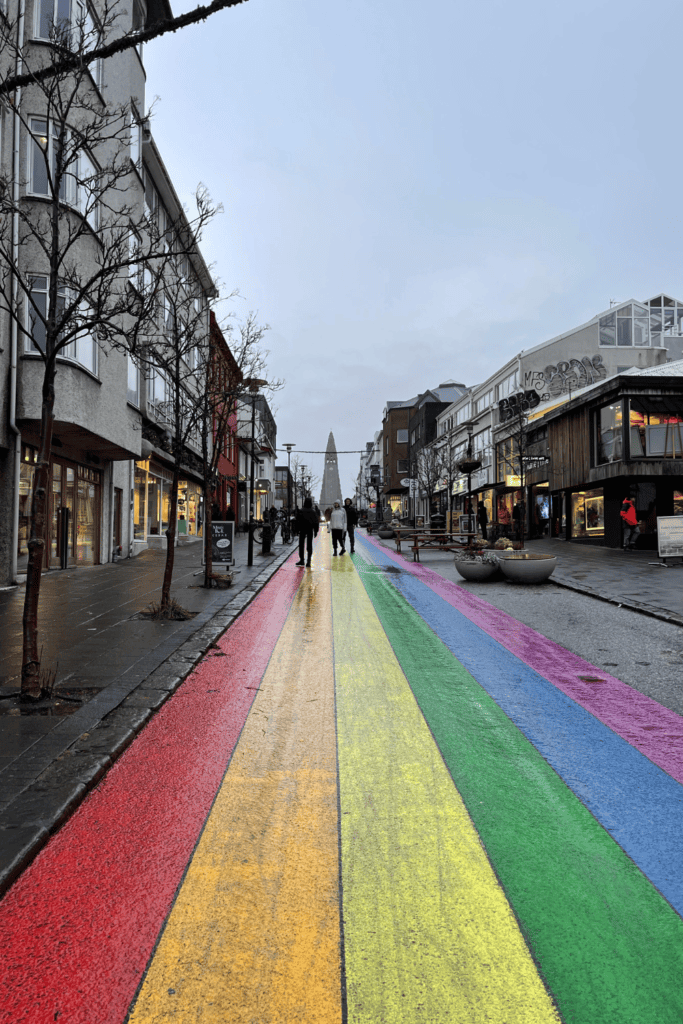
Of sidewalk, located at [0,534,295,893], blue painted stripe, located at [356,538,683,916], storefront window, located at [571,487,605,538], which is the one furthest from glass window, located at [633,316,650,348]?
blue painted stripe, located at [356,538,683,916]

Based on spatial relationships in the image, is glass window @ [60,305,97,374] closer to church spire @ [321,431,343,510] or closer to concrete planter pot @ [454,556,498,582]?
concrete planter pot @ [454,556,498,582]

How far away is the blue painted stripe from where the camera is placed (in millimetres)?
2869

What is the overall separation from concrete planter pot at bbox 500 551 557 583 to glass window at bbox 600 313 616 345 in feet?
105

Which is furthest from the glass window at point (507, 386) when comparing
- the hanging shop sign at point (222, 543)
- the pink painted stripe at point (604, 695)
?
the pink painted stripe at point (604, 695)

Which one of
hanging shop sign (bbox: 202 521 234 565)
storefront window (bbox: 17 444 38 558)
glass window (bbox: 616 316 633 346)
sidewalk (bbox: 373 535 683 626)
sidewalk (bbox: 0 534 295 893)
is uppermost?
glass window (bbox: 616 316 633 346)

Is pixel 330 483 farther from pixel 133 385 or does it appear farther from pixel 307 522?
pixel 307 522

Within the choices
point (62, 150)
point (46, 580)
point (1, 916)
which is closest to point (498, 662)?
point (1, 916)

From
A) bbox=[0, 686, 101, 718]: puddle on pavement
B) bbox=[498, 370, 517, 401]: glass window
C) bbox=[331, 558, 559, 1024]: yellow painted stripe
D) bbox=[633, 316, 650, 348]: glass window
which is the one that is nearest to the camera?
bbox=[331, 558, 559, 1024]: yellow painted stripe

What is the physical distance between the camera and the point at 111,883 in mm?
2615

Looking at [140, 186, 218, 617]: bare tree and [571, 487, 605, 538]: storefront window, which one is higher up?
[140, 186, 218, 617]: bare tree

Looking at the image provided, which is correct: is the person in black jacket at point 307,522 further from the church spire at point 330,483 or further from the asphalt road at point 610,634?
the church spire at point 330,483

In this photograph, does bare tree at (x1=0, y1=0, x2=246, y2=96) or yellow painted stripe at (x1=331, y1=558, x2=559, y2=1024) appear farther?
bare tree at (x1=0, y1=0, x2=246, y2=96)

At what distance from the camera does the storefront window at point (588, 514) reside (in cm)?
2784

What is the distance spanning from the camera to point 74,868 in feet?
8.89
